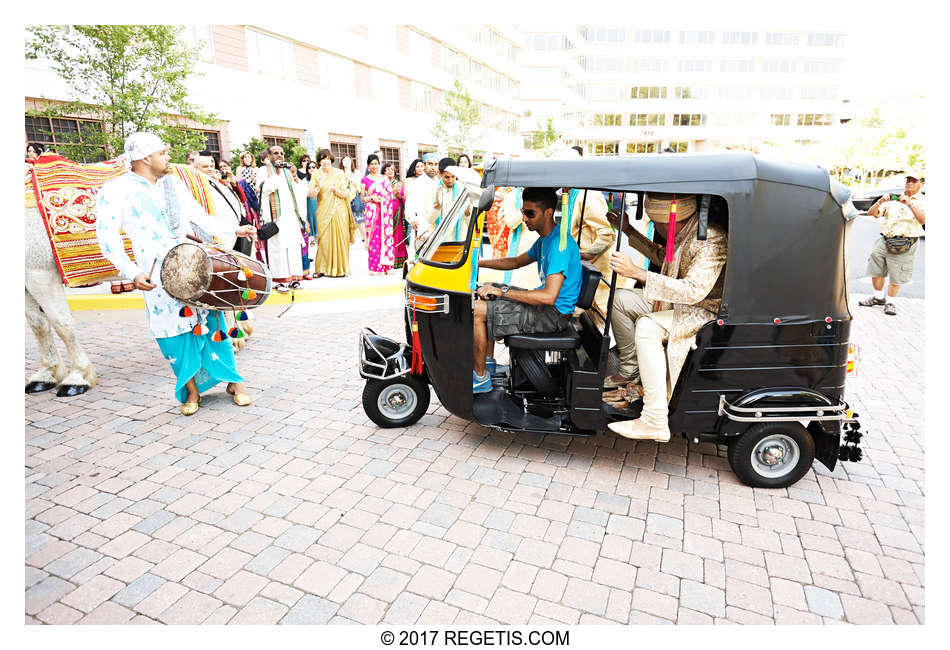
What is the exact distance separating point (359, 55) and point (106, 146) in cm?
1939

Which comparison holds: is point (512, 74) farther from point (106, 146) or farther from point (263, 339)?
point (263, 339)

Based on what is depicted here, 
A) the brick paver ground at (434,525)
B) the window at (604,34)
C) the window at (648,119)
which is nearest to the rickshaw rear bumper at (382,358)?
the brick paver ground at (434,525)

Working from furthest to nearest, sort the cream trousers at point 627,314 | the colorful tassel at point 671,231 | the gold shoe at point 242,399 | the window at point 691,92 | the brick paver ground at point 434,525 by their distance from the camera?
the window at point 691,92 → the gold shoe at point 242,399 → the cream trousers at point 627,314 → the colorful tassel at point 671,231 → the brick paver ground at point 434,525

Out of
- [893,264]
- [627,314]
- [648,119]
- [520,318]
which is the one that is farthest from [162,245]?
[648,119]

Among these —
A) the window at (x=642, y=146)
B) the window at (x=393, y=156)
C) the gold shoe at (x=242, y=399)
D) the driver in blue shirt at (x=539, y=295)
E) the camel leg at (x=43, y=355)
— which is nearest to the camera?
the driver in blue shirt at (x=539, y=295)

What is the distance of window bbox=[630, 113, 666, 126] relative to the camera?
62.8 metres

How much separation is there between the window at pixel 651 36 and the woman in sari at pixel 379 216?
62.1m

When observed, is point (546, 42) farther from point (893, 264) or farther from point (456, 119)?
point (893, 264)

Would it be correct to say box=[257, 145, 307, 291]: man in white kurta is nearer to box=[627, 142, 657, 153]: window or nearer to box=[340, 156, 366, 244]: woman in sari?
box=[340, 156, 366, 244]: woman in sari

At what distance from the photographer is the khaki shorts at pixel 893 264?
8.15 m

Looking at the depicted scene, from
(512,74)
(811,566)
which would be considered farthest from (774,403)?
(512,74)

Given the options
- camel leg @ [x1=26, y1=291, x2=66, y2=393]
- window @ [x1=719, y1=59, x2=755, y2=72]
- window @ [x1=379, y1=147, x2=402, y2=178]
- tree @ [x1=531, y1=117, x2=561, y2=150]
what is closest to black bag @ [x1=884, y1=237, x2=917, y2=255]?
camel leg @ [x1=26, y1=291, x2=66, y2=393]

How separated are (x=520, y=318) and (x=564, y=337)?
348 millimetres

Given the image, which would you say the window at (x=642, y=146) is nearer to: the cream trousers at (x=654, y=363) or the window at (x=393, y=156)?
the window at (x=393, y=156)
